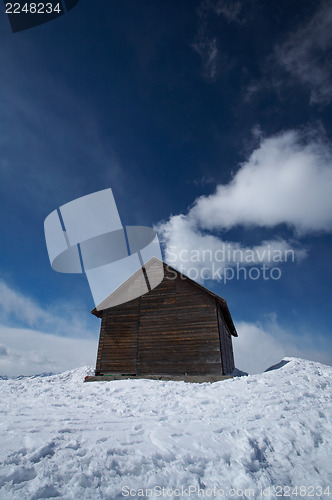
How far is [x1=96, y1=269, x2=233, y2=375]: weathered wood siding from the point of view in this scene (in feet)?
43.3

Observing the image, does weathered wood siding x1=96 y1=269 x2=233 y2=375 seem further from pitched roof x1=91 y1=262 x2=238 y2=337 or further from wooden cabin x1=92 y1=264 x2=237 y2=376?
pitched roof x1=91 y1=262 x2=238 y2=337

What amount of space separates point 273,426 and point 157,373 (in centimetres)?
975

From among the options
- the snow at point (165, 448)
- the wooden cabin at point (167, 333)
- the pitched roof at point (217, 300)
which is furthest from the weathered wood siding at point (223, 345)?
the snow at point (165, 448)

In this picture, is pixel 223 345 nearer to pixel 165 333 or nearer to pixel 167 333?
pixel 167 333

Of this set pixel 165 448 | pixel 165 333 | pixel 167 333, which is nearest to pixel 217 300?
pixel 167 333

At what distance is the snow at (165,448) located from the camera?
9.65 feet

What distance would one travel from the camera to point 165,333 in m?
14.2

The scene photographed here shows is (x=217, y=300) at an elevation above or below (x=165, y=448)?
above

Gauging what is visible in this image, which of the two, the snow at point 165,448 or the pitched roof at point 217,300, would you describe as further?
the pitched roof at point 217,300

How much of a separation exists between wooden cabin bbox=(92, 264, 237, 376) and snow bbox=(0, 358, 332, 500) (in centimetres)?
641

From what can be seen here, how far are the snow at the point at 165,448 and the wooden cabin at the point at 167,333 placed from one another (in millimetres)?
6408

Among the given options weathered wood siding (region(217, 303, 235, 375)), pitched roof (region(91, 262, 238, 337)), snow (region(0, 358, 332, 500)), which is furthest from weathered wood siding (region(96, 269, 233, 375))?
snow (region(0, 358, 332, 500))

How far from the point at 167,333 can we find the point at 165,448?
1056 centimetres

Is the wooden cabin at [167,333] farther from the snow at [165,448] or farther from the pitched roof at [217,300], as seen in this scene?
the snow at [165,448]
